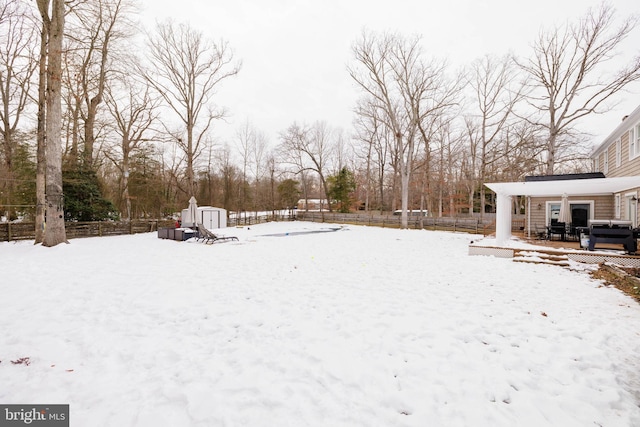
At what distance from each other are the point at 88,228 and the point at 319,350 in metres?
16.8

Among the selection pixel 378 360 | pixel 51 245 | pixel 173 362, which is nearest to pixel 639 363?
pixel 378 360

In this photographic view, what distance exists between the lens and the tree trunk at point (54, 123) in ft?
34.6

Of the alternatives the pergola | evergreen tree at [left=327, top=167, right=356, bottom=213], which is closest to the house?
the pergola

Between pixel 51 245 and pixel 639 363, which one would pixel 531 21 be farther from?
pixel 51 245

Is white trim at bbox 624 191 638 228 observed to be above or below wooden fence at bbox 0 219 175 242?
above

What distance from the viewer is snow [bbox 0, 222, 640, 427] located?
2359 millimetres

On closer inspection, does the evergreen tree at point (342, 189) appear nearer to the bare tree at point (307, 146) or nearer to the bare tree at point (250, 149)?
the bare tree at point (307, 146)

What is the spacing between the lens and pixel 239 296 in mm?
5375

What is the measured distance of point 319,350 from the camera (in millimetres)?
3377

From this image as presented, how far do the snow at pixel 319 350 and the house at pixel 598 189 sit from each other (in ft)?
14.6

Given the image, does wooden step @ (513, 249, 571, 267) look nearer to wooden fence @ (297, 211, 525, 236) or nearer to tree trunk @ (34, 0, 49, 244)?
wooden fence @ (297, 211, 525, 236)

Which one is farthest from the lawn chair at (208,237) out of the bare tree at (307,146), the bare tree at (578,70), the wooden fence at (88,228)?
the bare tree at (307,146)

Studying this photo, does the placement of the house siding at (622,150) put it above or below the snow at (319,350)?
above

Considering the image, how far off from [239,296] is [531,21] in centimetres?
2302
